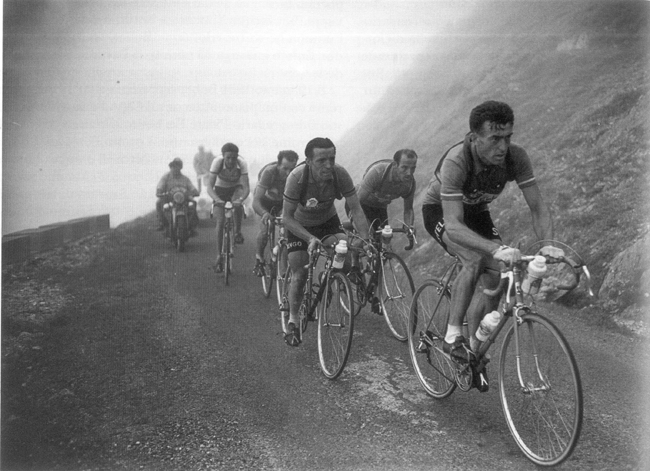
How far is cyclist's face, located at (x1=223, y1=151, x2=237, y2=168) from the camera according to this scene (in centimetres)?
749

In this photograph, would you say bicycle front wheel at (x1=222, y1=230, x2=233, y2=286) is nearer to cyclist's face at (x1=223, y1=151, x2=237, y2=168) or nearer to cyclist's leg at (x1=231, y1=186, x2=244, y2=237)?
cyclist's leg at (x1=231, y1=186, x2=244, y2=237)

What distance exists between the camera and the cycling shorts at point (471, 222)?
3670mm

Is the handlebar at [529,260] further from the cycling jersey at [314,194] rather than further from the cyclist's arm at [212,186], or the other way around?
the cyclist's arm at [212,186]

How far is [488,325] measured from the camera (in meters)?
3.21

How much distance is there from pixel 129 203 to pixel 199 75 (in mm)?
1640

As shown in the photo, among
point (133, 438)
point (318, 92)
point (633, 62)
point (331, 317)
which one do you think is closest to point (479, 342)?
point (331, 317)

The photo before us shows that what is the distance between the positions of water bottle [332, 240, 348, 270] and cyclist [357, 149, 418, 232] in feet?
5.69

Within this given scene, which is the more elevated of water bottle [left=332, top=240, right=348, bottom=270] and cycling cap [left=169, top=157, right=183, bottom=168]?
cycling cap [left=169, top=157, right=183, bottom=168]

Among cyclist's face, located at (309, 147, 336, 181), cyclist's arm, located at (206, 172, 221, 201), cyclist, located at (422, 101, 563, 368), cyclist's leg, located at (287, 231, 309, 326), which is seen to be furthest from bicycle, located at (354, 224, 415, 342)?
cyclist's arm, located at (206, 172, 221, 201)

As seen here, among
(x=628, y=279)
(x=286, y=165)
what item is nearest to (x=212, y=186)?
(x=286, y=165)

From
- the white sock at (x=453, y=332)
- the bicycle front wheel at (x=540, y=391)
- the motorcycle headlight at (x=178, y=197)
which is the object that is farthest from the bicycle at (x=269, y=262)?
the bicycle front wheel at (x=540, y=391)

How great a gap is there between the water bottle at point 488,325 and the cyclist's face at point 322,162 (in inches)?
79.9

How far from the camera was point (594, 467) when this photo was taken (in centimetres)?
282

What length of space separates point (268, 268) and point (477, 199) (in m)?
4.19
